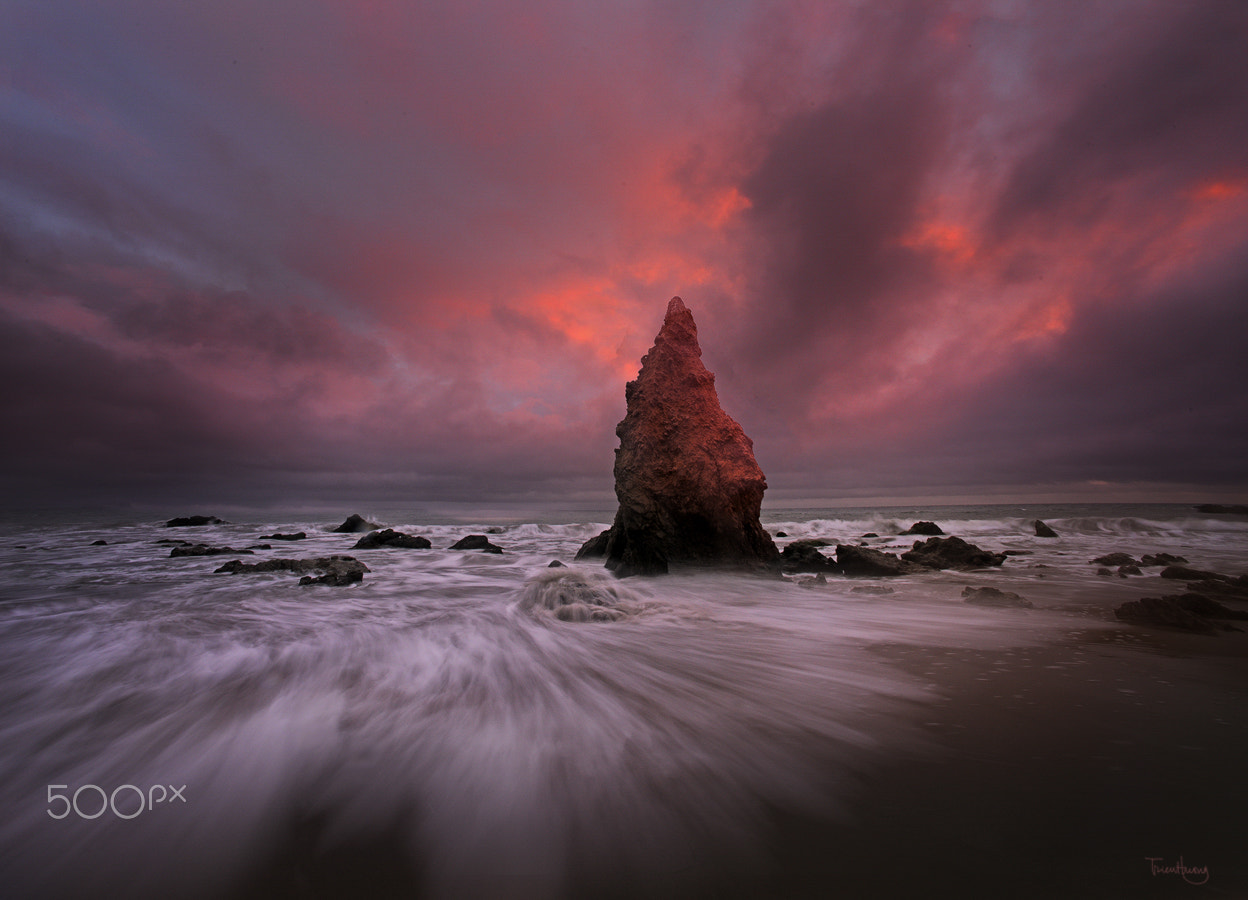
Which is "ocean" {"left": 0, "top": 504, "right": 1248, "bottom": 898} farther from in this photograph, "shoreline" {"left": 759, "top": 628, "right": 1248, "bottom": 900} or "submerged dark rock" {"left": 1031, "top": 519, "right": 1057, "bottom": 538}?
"submerged dark rock" {"left": 1031, "top": 519, "right": 1057, "bottom": 538}

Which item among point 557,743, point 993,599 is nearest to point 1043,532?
point 993,599

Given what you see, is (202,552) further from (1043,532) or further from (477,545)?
(1043,532)

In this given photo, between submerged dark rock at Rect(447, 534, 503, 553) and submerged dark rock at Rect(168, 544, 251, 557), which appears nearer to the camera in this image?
submerged dark rock at Rect(168, 544, 251, 557)

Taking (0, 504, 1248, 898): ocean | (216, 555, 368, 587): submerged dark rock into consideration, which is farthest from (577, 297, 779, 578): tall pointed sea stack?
(216, 555, 368, 587): submerged dark rock

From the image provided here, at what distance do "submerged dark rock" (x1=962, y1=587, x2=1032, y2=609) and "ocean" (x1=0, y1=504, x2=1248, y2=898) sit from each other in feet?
1.36

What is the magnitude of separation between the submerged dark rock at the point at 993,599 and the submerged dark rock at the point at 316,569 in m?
12.1

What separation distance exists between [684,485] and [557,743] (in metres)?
9.34

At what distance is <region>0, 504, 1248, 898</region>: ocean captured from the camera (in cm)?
188

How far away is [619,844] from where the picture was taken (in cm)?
201

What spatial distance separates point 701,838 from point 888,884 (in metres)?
0.70
